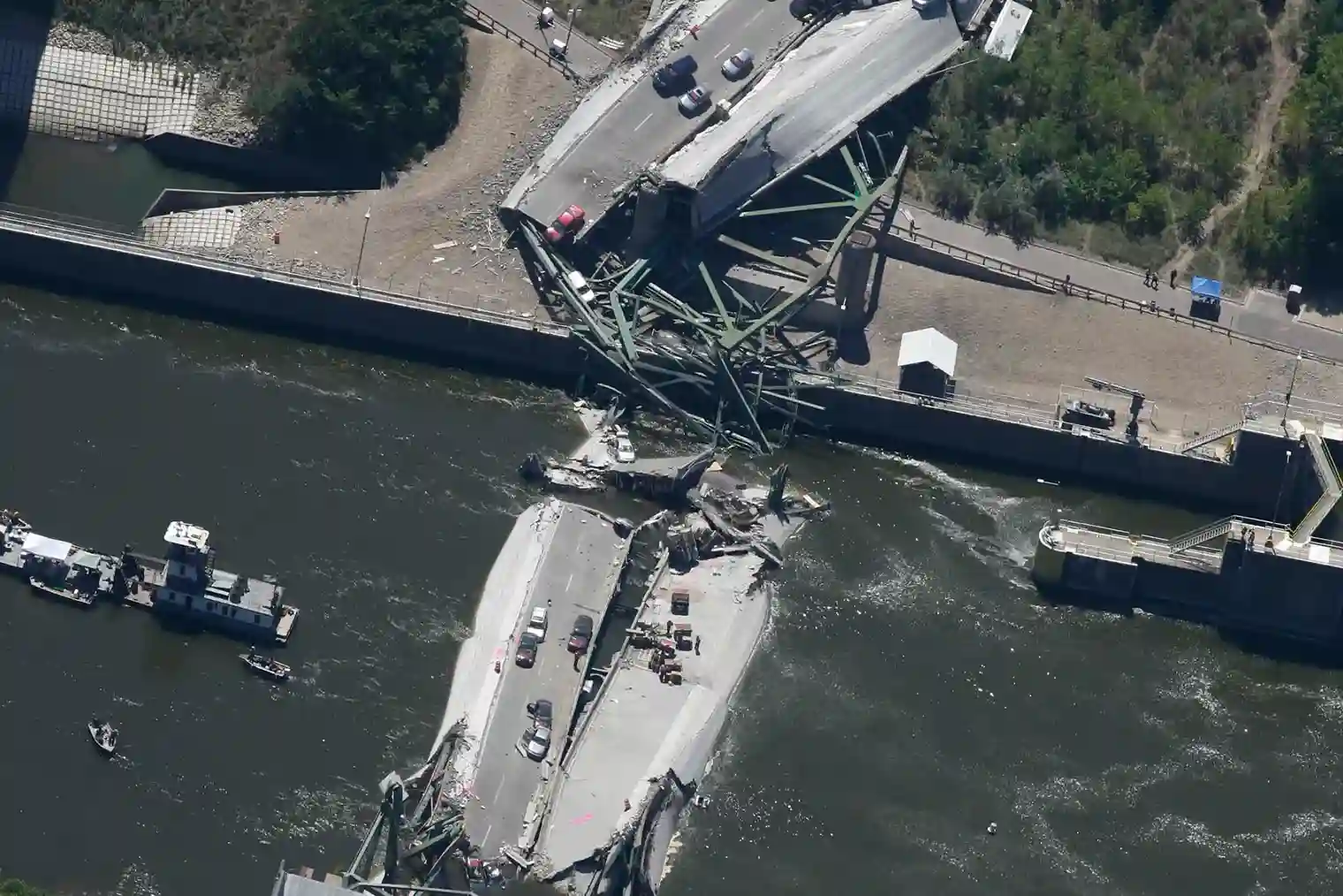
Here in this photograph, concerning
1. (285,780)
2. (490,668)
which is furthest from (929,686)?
(285,780)

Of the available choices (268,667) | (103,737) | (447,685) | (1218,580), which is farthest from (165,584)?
(1218,580)

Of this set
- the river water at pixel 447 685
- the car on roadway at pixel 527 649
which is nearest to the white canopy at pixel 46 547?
the river water at pixel 447 685

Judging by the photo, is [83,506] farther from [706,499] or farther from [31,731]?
[706,499]

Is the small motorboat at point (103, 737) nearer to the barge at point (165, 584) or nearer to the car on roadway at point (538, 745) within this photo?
the barge at point (165, 584)

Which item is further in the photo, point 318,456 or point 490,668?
point 318,456

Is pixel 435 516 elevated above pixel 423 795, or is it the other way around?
pixel 435 516

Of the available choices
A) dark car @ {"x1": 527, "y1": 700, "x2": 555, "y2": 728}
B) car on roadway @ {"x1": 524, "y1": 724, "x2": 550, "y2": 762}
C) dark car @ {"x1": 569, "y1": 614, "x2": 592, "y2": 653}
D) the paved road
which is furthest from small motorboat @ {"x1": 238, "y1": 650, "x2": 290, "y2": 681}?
dark car @ {"x1": 569, "y1": 614, "x2": 592, "y2": 653}
